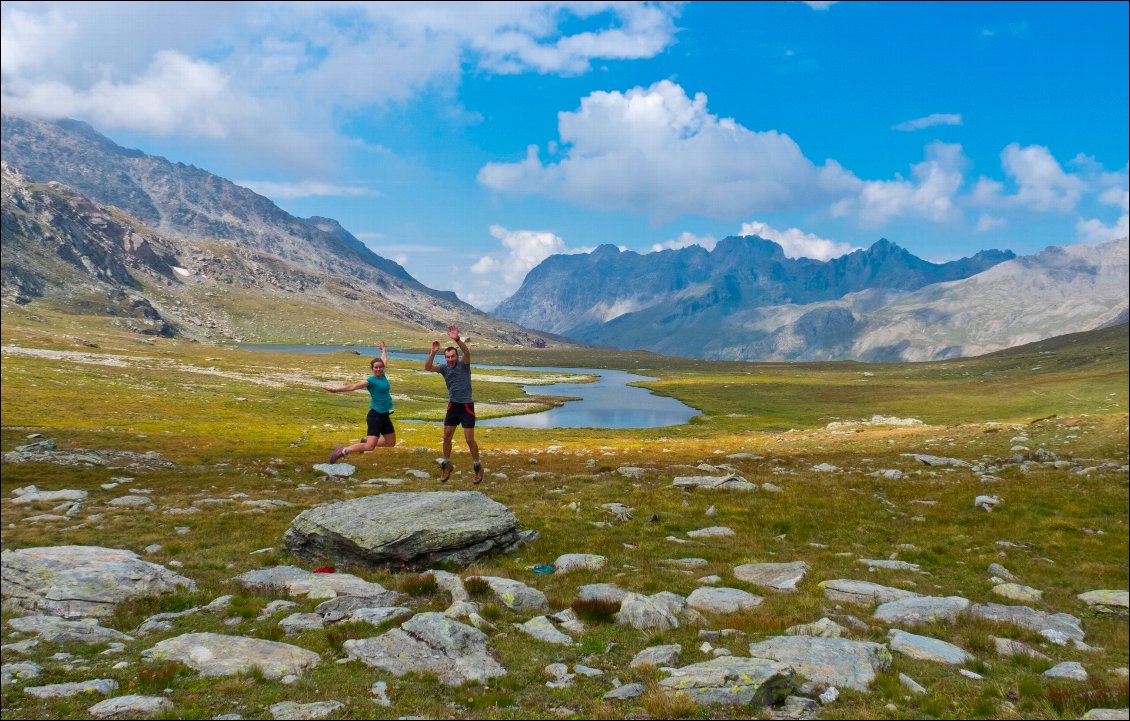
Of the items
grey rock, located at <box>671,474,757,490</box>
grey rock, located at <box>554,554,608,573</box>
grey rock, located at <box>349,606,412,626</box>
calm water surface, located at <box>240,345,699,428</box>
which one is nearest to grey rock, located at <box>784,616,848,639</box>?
grey rock, located at <box>554,554,608,573</box>

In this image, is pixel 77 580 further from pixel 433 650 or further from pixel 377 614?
pixel 433 650

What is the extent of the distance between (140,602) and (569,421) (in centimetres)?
10909

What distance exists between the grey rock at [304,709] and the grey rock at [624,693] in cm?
400

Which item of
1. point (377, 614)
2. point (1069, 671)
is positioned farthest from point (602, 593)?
point (1069, 671)

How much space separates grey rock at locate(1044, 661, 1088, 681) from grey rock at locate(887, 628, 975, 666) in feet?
4.01

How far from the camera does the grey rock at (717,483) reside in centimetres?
2992

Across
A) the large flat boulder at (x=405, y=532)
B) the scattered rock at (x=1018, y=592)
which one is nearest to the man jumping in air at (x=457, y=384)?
the large flat boulder at (x=405, y=532)

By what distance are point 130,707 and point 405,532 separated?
29.7ft

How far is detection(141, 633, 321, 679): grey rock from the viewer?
10312 mm

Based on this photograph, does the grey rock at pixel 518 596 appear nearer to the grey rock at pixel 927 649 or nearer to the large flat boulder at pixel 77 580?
the grey rock at pixel 927 649

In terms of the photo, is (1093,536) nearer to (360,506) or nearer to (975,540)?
(975,540)

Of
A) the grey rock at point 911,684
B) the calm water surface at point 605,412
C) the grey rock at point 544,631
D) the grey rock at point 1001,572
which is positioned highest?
the grey rock at point 911,684

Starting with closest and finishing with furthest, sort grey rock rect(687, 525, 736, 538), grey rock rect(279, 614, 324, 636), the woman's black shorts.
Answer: grey rock rect(279, 614, 324, 636), grey rock rect(687, 525, 736, 538), the woman's black shorts

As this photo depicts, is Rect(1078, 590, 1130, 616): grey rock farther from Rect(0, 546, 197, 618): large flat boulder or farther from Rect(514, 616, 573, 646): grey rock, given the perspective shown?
Rect(0, 546, 197, 618): large flat boulder
